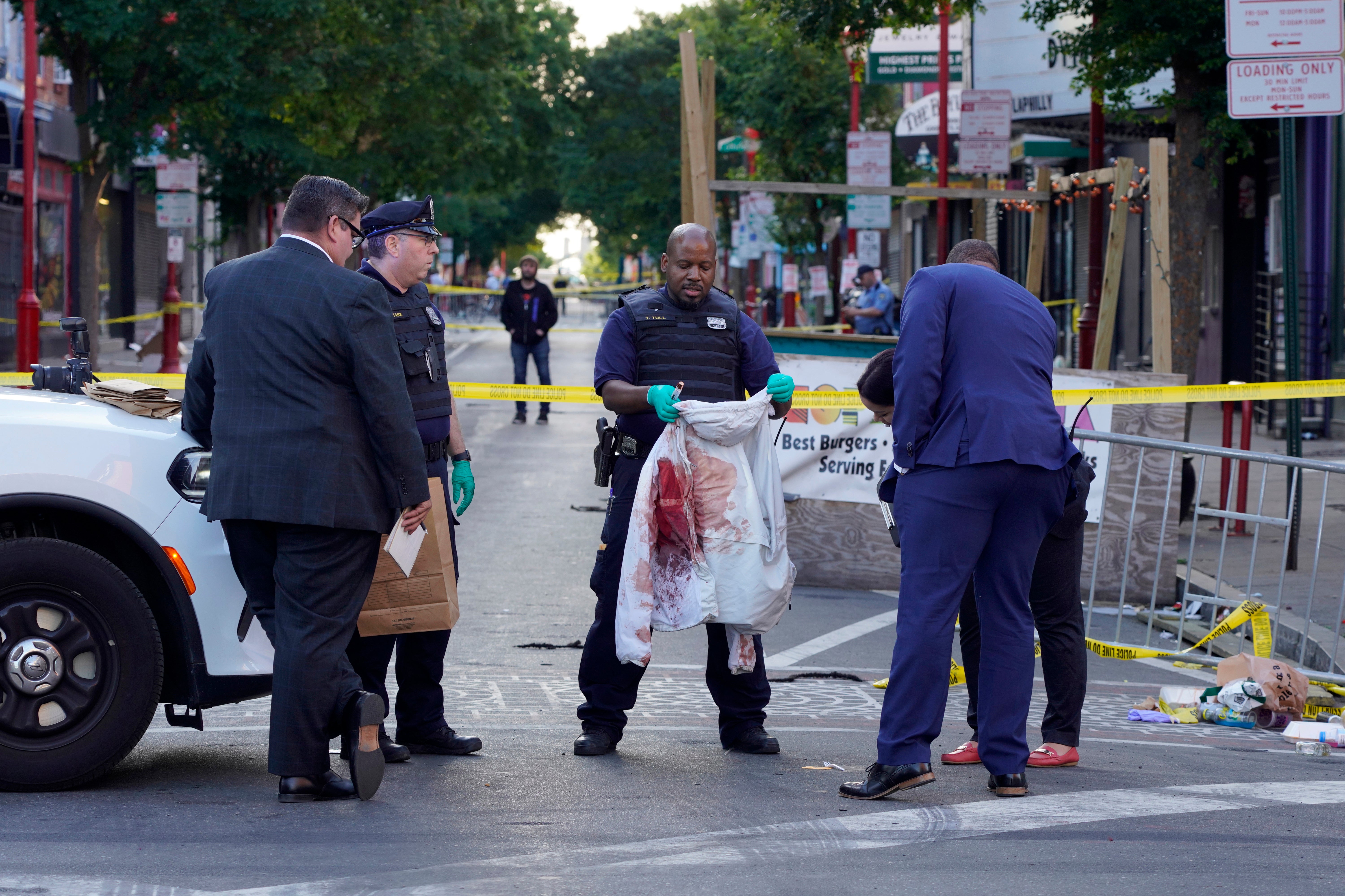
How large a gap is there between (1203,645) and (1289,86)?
10.7 ft

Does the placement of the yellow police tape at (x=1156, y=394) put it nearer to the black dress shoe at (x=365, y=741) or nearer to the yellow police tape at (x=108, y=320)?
the black dress shoe at (x=365, y=741)

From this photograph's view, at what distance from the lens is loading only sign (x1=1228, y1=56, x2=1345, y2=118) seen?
363 inches

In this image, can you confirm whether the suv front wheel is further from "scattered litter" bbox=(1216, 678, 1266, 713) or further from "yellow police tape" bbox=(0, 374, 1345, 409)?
"scattered litter" bbox=(1216, 678, 1266, 713)

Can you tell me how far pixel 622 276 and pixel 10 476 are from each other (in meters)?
135

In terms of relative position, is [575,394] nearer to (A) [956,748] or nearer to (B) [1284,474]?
(B) [1284,474]

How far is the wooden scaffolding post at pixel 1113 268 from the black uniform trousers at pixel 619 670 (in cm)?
539

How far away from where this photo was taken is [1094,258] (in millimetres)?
15883

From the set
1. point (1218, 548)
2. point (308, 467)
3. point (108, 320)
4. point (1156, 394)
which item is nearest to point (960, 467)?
point (308, 467)

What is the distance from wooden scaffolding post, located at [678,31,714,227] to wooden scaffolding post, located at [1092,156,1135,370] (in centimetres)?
251

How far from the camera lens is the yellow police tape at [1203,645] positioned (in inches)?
281

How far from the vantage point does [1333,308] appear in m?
17.4

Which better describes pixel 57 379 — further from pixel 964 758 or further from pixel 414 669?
pixel 964 758

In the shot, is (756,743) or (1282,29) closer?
(756,743)

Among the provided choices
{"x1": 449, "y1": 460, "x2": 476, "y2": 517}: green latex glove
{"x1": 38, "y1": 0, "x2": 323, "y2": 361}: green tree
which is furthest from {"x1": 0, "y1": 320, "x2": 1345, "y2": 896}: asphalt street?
{"x1": 38, "y1": 0, "x2": 323, "y2": 361}: green tree
